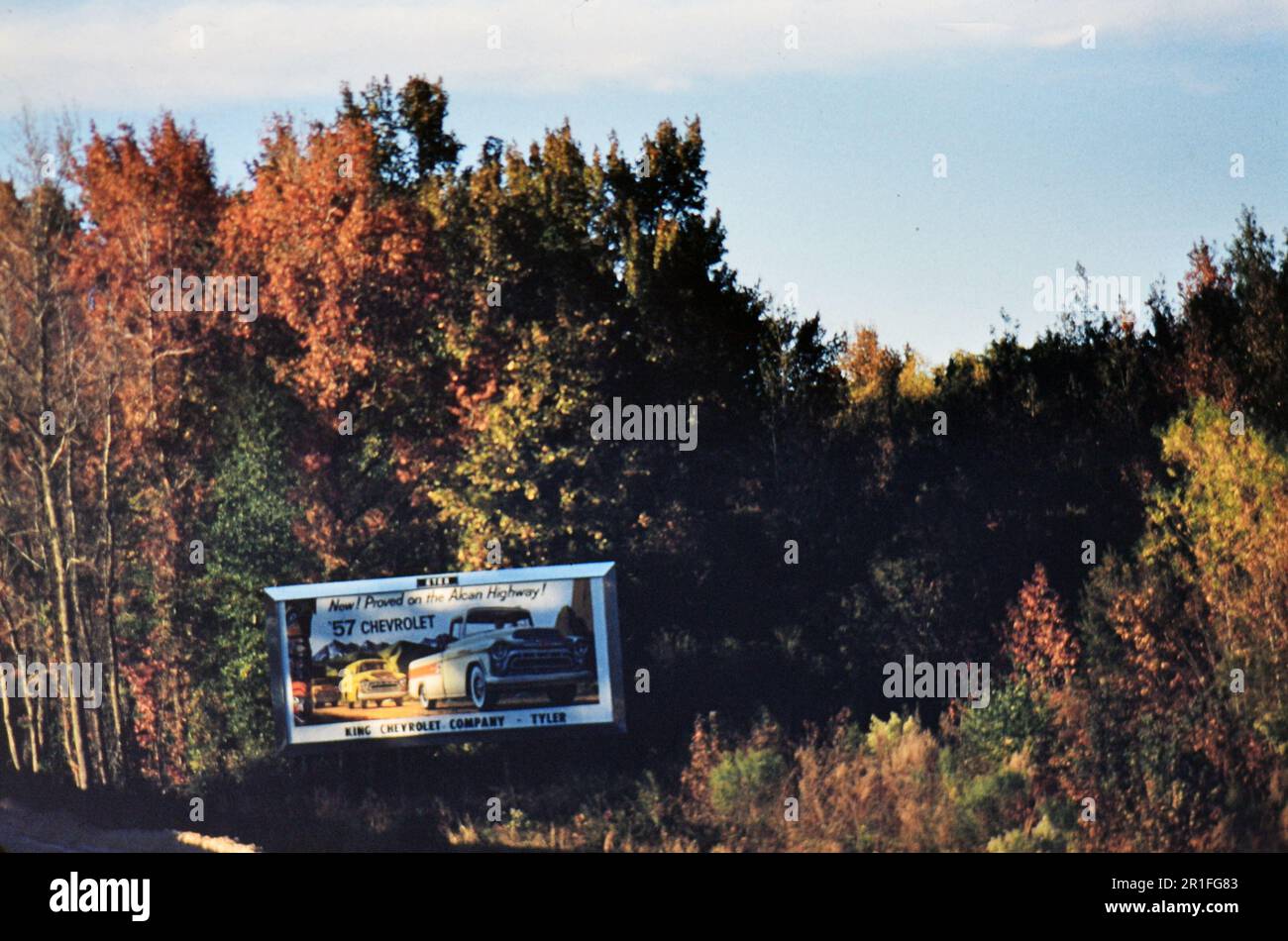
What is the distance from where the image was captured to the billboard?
1683cm

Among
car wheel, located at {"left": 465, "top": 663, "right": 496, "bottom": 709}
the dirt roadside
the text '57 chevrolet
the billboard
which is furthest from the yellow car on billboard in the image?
the dirt roadside

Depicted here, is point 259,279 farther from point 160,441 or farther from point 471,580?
point 471,580

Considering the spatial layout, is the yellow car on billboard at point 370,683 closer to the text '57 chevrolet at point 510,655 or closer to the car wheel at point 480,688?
the text '57 chevrolet at point 510,655

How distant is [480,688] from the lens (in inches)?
668

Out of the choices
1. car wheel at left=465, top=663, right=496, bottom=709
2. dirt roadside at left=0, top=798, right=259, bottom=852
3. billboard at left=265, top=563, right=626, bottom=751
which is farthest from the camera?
dirt roadside at left=0, top=798, right=259, bottom=852

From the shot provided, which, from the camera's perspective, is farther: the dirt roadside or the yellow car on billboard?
the dirt roadside

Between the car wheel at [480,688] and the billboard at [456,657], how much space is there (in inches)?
0.4

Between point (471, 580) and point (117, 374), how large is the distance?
16.7 feet

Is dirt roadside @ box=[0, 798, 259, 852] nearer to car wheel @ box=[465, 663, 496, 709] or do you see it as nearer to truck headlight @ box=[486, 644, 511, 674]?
car wheel @ box=[465, 663, 496, 709]

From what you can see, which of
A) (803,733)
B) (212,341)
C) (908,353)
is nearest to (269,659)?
(212,341)

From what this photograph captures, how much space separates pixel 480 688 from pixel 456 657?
1.49ft

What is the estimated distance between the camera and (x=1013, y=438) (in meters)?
16.8

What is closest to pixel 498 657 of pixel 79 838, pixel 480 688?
pixel 480 688

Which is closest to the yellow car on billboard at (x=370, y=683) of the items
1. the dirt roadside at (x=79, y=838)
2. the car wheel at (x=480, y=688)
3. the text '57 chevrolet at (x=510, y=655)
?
the text '57 chevrolet at (x=510, y=655)
